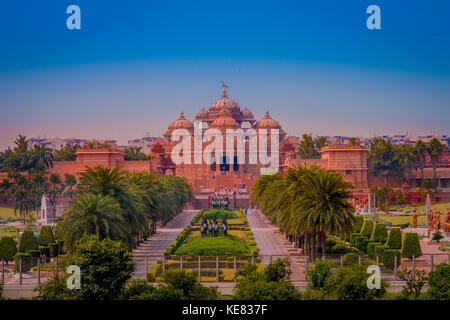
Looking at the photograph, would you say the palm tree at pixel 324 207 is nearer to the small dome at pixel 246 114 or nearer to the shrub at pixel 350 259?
the shrub at pixel 350 259

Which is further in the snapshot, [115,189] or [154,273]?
[115,189]

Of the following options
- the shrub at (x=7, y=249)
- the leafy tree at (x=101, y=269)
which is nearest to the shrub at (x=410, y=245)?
the leafy tree at (x=101, y=269)

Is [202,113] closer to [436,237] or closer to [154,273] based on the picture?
[436,237]

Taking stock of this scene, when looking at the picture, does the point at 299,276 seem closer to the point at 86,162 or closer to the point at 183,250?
the point at 183,250

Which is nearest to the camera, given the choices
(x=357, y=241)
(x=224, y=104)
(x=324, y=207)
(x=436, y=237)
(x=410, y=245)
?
(x=324, y=207)

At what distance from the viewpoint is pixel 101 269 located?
19.9 m

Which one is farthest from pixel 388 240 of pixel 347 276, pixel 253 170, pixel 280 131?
pixel 280 131

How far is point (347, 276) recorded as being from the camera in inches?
761

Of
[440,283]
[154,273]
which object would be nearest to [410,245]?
[440,283]

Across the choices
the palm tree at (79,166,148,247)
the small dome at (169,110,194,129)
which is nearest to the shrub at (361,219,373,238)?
the palm tree at (79,166,148,247)

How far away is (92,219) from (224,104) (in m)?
100

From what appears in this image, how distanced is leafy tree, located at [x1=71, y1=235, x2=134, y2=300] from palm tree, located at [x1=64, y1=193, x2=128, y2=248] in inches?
227

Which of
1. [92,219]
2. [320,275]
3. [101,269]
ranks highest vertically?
[92,219]

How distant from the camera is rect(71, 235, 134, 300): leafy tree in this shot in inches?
776
